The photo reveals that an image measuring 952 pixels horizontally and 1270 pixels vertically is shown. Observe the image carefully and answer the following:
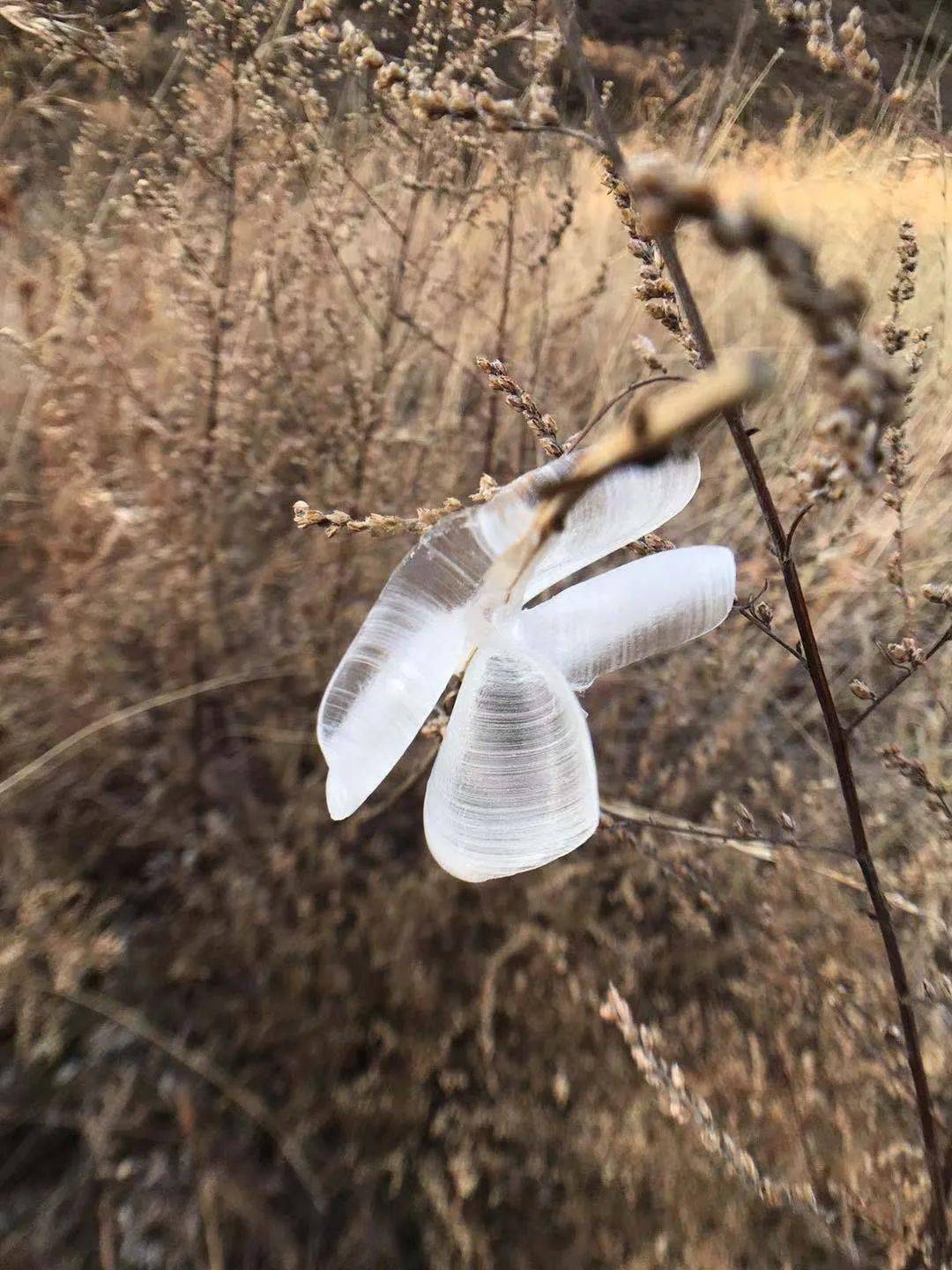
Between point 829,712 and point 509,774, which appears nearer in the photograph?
point 509,774

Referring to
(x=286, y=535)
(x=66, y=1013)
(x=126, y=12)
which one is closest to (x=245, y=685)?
(x=286, y=535)

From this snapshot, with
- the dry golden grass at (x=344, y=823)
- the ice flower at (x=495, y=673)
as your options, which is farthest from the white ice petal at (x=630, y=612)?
the dry golden grass at (x=344, y=823)

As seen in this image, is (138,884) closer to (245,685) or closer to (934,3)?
(245,685)

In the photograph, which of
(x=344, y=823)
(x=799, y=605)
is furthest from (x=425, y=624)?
(x=344, y=823)

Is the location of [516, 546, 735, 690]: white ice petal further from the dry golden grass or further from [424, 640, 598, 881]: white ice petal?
the dry golden grass

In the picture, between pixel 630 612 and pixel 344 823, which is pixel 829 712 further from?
pixel 344 823

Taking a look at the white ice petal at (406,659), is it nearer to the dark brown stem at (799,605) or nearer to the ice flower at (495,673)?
the ice flower at (495,673)

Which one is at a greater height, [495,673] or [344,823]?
[495,673]
